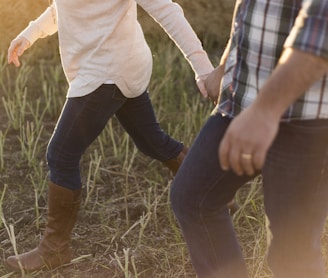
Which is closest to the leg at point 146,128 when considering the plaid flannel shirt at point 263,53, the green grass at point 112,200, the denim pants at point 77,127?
the denim pants at point 77,127

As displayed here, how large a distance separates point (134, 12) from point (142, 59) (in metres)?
0.15

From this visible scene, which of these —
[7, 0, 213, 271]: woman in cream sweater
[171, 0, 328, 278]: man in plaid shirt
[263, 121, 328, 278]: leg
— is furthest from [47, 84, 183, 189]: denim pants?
[263, 121, 328, 278]: leg

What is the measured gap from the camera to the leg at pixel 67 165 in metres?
2.38

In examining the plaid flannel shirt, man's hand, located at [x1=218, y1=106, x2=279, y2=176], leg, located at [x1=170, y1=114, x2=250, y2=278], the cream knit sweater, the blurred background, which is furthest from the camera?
the blurred background

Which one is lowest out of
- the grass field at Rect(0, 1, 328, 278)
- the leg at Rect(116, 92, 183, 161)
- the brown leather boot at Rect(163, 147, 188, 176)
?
the grass field at Rect(0, 1, 328, 278)

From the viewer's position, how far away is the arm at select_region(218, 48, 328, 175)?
4.75 feet

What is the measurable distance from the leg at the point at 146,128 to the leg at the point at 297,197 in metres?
0.96

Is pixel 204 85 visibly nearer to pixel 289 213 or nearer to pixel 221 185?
pixel 221 185

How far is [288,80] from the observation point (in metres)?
1.45

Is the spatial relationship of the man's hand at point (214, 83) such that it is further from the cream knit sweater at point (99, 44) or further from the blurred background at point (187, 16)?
the blurred background at point (187, 16)

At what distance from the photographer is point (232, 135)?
1.46 metres

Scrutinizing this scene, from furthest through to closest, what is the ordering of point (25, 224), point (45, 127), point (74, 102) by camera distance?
point (45, 127) → point (25, 224) → point (74, 102)

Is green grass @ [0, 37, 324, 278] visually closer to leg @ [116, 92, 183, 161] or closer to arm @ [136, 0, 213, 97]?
leg @ [116, 92, 183, 161]

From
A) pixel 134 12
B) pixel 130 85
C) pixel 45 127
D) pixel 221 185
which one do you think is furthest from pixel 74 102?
pixel 45 127
